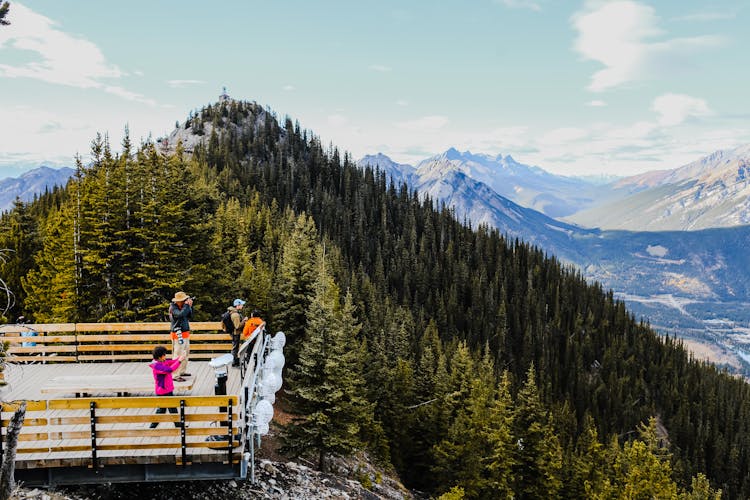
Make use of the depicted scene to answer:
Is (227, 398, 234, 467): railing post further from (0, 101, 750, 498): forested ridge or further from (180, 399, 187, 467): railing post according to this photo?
(0, 101, 750, 498): forested ridge

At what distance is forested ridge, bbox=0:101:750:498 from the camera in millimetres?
29203

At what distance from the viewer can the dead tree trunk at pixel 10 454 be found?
8.98 metres

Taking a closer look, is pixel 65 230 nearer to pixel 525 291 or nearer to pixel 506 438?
pixel 506 438

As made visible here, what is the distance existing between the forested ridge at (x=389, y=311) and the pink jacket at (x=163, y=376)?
15.8 ft

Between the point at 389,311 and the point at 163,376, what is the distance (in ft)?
233

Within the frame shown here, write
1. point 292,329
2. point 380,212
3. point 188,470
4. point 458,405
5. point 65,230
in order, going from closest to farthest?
point 188,470 → point 65,230 → point 292,329 → point 458,405 → point 380,212

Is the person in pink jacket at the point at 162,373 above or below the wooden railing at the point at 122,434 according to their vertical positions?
above

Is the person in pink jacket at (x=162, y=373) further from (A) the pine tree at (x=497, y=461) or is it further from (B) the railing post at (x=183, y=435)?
(A) the pine tree at (x=497, y=461)

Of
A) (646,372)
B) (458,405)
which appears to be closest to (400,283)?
(646,372)

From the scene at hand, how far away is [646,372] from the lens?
462 feet

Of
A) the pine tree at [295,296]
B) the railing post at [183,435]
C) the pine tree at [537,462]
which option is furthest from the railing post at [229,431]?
the pine tree at [537,462]

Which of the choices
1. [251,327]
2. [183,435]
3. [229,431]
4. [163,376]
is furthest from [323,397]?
[183,435]

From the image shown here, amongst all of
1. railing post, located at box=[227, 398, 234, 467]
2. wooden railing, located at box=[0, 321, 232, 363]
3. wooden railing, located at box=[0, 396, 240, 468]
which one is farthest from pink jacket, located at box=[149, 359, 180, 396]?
wooden railing, located at box=[0, 321, 232, 363]

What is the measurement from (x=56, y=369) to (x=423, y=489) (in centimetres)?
3498
